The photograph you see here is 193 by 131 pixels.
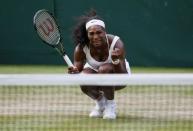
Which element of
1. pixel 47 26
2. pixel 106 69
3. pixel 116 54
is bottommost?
pixel 106 69

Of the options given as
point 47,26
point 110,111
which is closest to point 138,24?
point 47,26

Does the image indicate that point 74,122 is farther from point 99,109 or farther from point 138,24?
point 138,24

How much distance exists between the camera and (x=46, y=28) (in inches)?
241

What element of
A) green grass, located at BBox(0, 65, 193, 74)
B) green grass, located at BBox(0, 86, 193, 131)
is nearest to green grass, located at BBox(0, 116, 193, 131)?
green grass, located at BBox(0, 86, 193, 131)

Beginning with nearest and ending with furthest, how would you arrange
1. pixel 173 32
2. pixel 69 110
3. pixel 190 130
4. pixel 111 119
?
pixel 190 130
pixel 111 119
pixel 69 110
pixel 173 32

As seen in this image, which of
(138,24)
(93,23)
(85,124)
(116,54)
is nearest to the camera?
(85,124)

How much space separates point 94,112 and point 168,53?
6.35 meters

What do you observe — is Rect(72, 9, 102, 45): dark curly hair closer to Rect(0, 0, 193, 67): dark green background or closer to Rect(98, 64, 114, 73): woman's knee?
Rect(98, 64, 114, 73): woman's knee

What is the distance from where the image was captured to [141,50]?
40.3 ft

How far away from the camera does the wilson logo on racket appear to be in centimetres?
608

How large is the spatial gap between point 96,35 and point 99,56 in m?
0.27

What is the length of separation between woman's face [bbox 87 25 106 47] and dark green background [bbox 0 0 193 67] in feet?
20.8

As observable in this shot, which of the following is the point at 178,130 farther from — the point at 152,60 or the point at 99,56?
the point at 152,60

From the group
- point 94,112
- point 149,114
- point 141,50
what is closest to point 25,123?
point 94,112
